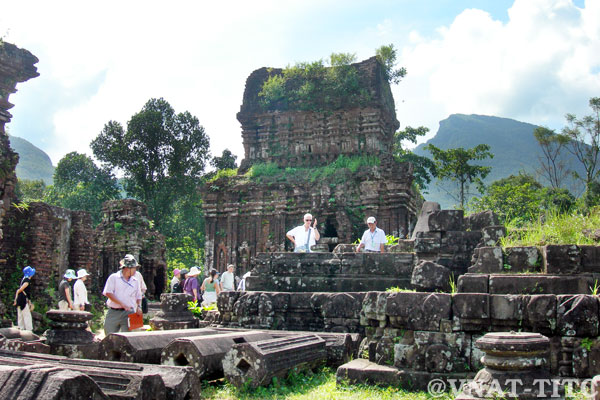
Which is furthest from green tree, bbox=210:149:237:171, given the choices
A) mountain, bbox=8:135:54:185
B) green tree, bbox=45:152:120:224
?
mountain, bbox=8:135:54:185

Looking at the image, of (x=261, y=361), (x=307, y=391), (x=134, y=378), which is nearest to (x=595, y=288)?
(x=307, y=391)

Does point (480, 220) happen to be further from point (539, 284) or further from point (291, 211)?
point (291, 211)

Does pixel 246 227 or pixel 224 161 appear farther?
pixel 224 161

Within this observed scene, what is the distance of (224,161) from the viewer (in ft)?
120

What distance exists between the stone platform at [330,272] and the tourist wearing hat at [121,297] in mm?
1904

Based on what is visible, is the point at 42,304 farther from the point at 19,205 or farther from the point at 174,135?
the point at 174,135

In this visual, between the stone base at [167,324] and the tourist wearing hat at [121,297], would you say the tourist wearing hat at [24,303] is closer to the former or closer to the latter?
the stone base at [167,324]

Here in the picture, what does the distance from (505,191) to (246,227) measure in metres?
14.4

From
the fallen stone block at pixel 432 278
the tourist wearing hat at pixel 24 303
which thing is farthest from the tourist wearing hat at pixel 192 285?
the fallen stone block at pixel 432 278

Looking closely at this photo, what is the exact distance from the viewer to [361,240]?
32.5 ft

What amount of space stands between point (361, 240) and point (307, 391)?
16.6ft

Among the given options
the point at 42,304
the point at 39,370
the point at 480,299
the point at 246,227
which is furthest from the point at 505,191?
the point at 39,370

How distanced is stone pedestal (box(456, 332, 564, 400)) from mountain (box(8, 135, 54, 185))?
103507 mm

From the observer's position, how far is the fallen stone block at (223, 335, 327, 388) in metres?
5.03
